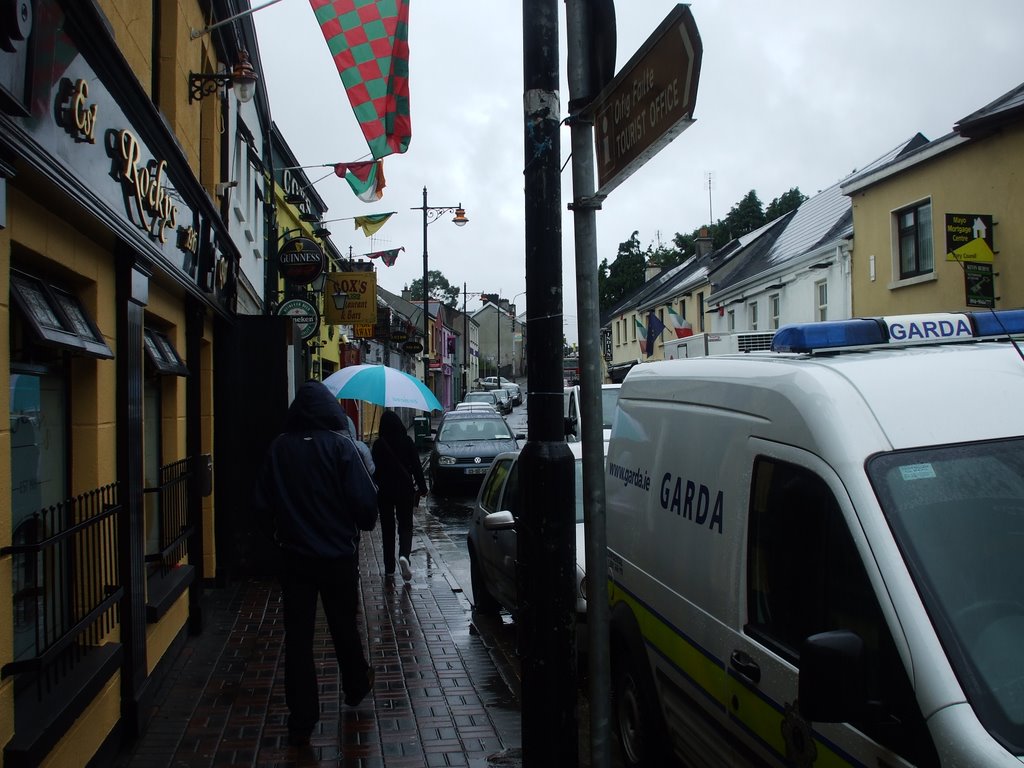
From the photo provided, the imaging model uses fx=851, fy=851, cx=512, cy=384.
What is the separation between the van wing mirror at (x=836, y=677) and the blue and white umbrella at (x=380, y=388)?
6.23 metres

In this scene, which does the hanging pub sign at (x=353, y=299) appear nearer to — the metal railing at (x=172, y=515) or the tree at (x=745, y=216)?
the metal railing at (x=172, y=515)

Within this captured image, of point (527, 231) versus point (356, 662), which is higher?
point (527, 231)

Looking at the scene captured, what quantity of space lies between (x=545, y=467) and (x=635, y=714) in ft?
5.13

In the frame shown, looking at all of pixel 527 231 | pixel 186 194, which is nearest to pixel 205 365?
pixel 186 194

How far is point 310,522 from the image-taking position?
4.67 m

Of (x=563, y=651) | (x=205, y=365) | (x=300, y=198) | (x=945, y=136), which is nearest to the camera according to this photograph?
(x=563, y=651)

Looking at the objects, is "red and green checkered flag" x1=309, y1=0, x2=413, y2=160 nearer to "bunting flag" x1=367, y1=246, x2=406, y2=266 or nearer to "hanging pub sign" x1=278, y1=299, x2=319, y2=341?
"hanging pub sign" x1=278, y1=299, x2=319, y2=341

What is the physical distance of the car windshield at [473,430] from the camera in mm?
17594

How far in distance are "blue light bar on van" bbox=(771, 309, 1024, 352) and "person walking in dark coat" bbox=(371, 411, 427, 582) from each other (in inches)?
230

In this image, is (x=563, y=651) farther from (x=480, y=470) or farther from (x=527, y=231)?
(x=480, y=470)

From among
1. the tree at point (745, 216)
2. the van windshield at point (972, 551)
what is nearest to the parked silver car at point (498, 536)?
the van windshield at point (972, 551)

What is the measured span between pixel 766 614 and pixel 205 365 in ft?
23.0

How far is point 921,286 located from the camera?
1688 cm

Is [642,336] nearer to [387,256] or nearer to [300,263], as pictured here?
[387,256]
